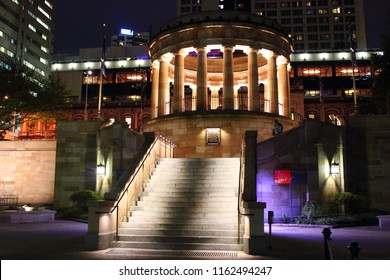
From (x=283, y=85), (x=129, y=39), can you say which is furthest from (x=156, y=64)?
(x=129, y=39)

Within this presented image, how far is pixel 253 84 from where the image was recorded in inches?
1344

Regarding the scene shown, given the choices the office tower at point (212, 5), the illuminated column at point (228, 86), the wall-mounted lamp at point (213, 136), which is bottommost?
the wall-mounted lamp at point (213, 136)

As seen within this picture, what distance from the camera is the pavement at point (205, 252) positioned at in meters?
13.2

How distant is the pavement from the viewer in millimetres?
13234

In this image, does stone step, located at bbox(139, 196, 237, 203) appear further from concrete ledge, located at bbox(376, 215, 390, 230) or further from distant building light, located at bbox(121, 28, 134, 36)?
distant building light, located at bbox(121, 28, 134, 36)

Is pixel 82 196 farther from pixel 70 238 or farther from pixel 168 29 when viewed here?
pixel 168 29

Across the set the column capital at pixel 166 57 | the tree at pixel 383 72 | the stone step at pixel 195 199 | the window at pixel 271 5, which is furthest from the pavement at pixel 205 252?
the window at pixel 271 5

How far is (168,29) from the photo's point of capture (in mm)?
36094

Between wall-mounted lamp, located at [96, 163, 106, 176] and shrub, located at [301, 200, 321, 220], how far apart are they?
12.4m

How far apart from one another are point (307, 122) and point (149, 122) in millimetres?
15583

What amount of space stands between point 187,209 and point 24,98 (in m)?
28.0

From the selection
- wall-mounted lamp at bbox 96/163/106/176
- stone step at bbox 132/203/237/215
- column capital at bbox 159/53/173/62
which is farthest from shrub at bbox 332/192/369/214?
column capital at bbox 159/53/173/62

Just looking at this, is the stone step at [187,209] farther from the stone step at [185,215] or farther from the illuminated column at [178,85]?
the illuminated column at [178,85]

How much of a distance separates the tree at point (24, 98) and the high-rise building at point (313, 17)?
332 ft
